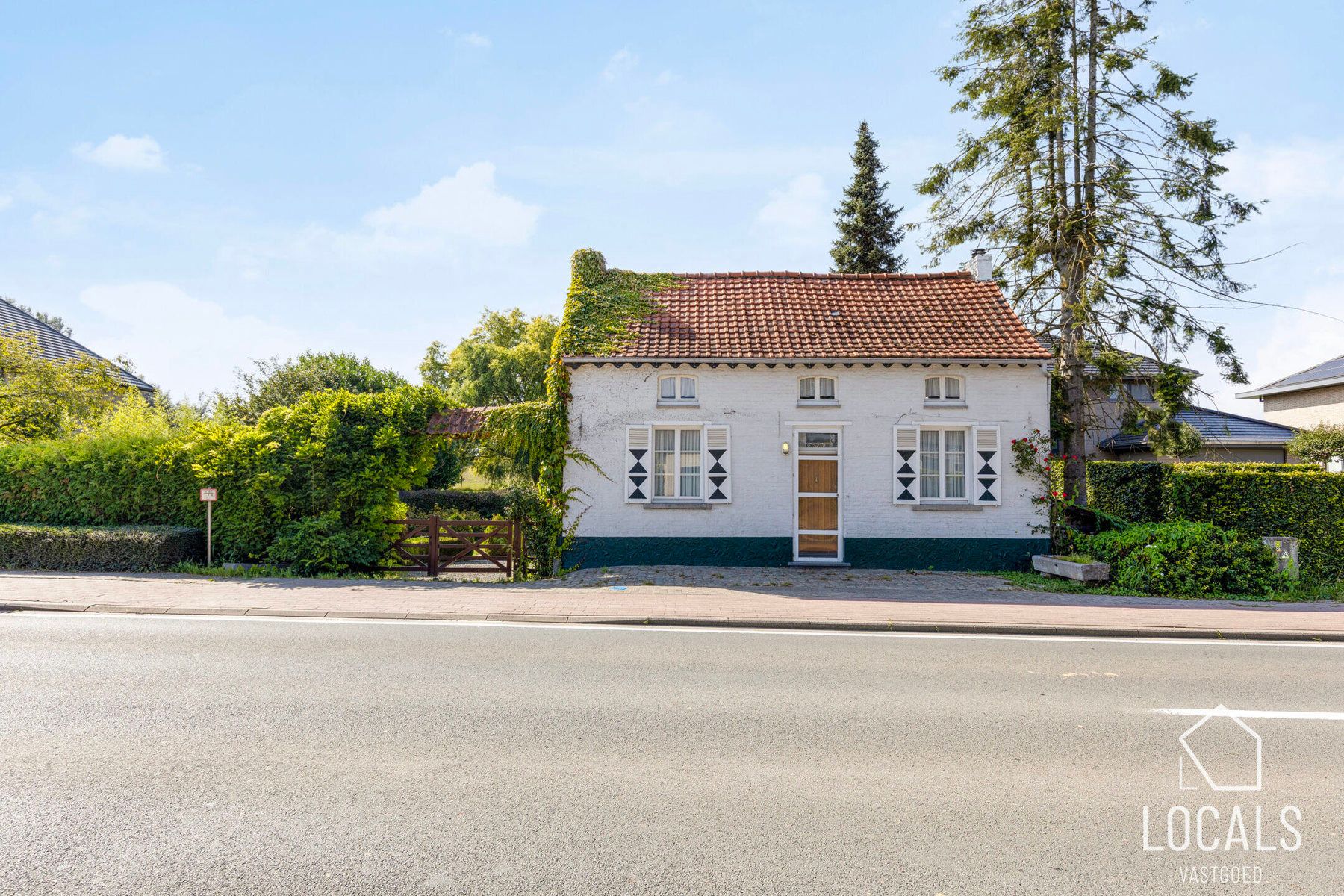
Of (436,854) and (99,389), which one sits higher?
(99,389)

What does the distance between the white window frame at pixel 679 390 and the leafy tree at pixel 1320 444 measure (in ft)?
67.4

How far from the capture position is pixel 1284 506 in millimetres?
13461

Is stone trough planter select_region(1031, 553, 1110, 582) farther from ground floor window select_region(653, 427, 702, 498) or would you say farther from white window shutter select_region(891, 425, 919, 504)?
ground floor window select_region(653, 427, 702, 498)

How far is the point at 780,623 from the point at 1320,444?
23.9 meters

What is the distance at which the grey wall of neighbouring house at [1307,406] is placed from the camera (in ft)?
84.9

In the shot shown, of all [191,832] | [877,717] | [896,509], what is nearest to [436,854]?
[191,832]

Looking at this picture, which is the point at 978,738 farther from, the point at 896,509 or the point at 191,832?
the point at 896,509

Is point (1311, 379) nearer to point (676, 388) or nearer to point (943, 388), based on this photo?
point (943, 388)

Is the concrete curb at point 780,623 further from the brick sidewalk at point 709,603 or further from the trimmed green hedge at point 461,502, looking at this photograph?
the trimmed green hedge at point 461,502

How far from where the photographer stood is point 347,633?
8648 millimetres

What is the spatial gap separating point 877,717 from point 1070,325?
14.4 meters

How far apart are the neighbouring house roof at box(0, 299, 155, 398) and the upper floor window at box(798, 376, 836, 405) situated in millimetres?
22769

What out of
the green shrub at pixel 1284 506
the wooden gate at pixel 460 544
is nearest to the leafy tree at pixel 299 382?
the wooden gate at pixel 460 544

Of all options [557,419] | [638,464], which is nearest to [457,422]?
[557,419]
